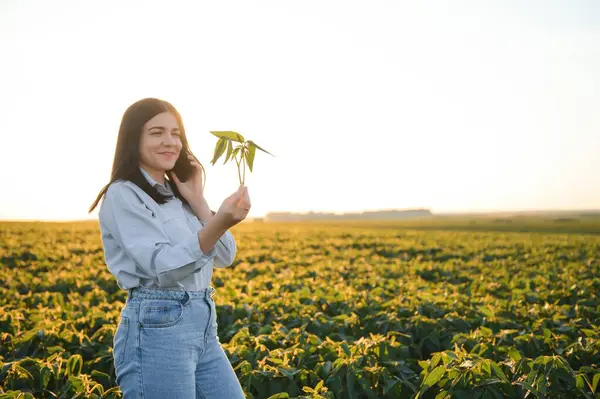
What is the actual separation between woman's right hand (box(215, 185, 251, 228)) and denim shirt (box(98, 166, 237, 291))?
204 millimetres

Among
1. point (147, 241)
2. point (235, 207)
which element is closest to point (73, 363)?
point (147, 241)

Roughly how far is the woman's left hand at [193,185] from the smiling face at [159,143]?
167mm

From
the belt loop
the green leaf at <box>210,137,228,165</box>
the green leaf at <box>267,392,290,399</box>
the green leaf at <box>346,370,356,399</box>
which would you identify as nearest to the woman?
the belt loop

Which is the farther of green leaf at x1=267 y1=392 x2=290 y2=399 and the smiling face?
green leaf at x1=267 y1=392 x2=290 y2=399

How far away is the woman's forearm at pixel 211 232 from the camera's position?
2119 mm

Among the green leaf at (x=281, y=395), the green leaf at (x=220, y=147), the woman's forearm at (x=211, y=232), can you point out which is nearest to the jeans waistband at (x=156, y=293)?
the woman's forearm at (x=211, y=232)

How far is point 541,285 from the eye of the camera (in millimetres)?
9250

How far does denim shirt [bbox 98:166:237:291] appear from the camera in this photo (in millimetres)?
2180

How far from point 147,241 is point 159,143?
60 centimetres

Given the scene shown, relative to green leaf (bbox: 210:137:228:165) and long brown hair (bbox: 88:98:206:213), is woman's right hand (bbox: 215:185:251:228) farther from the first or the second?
long brown hair (bbox: 88:98:206:213)

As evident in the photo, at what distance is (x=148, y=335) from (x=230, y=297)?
16.2ft

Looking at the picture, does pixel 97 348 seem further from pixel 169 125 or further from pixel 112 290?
pixel 112 290

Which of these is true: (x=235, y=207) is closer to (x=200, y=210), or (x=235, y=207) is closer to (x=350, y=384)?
(x=200, y=210)

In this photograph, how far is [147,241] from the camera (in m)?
2.24
